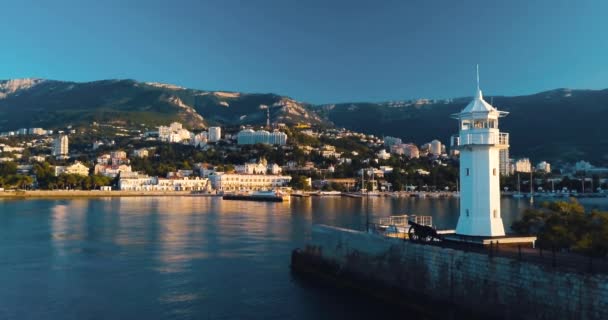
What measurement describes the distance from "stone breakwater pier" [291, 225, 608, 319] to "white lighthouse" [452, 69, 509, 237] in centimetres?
254

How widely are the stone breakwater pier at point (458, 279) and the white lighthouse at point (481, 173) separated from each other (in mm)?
2544

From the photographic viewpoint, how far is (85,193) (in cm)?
11575

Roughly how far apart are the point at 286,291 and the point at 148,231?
2414 centimetres

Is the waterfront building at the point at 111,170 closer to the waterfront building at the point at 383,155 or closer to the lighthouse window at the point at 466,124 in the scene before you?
the waterfront building at the point at 383,155

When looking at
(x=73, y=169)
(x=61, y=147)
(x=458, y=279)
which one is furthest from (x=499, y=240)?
(x=61, y=147)

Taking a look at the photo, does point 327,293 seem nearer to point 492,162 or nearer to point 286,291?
point 286,291

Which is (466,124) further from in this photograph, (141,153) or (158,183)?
(141,153)

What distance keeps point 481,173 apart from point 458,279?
445cm

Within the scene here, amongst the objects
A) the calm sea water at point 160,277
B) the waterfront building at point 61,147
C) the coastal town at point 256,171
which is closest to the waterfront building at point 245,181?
the coastal town at point 256,171

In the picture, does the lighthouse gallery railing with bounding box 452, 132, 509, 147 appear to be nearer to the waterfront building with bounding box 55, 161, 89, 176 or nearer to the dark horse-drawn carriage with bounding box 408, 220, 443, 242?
the dark horse-drawn carriage with bounding box 408, 220, 443, 242

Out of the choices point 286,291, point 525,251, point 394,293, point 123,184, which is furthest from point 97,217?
point 123,184

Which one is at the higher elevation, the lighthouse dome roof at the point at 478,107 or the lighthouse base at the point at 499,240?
the lighthouse dome roof at the point at 478,107

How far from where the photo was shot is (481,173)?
19328 millimetres

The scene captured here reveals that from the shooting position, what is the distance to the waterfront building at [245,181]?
14262 cm
